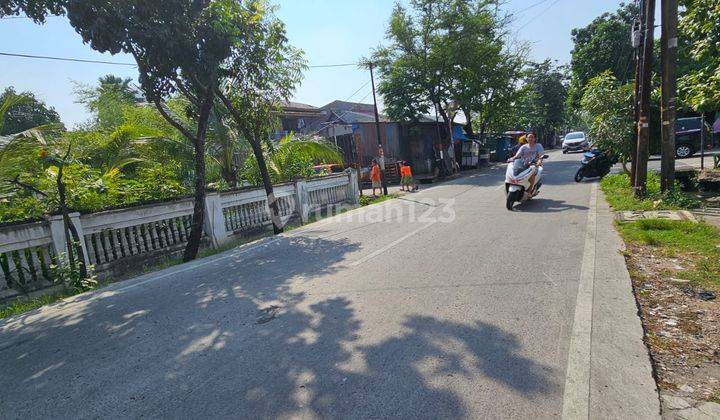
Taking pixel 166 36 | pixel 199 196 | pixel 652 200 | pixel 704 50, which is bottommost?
pixel 652 200

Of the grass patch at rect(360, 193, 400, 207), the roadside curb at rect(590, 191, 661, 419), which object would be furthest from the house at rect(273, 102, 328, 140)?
the roadside curb at rect(590, 191, 661, 419)

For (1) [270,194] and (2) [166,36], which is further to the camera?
(1) [270,194]

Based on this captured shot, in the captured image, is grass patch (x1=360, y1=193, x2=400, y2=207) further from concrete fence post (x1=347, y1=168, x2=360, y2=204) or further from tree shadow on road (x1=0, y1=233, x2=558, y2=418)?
tree shadow on road (x1=0, y1=233, x2=558, y2=418)

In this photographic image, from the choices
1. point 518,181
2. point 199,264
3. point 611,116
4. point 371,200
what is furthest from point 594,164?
point 199,264

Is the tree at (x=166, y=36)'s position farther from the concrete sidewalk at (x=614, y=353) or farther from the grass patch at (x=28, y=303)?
the concrete sidewalk at (x=614, y=353)

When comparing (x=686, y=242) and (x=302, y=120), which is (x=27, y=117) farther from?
(x=686, y=242)

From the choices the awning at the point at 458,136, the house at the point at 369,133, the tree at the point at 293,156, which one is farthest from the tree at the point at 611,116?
the awning at the point at 458,136

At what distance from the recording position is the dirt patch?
8.40ft

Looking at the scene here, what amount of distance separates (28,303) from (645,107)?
1189cm

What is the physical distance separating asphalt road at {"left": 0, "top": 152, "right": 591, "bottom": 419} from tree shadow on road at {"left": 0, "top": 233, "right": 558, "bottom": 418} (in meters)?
0.01

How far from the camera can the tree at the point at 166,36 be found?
241 inches

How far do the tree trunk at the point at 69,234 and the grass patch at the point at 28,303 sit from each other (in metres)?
0.42

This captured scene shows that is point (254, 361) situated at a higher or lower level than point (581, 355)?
higher

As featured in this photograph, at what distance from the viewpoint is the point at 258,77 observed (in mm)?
9406
